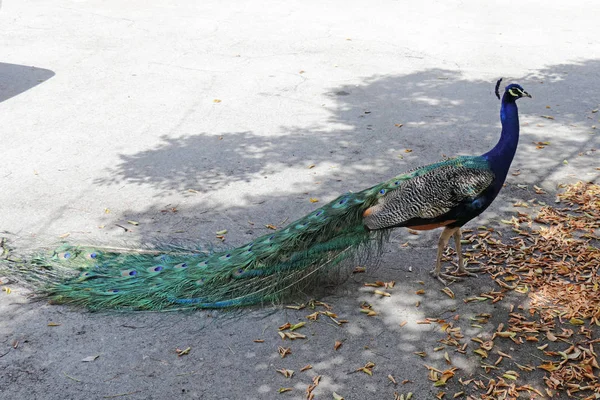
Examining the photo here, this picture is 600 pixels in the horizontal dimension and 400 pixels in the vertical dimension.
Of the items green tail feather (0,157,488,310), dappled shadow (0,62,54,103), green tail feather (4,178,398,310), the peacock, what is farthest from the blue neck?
dappled shadow (0,62,54,103)

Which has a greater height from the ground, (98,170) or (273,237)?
(273,237)

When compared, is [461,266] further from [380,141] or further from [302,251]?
[380,141]

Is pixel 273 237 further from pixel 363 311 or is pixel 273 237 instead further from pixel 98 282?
pixel 98 282

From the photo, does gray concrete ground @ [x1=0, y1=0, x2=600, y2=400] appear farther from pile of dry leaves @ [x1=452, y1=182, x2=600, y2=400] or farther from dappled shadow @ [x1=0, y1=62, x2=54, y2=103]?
pile of dry leaves @ [x1=452, y1=182, x2=600, y2=400]

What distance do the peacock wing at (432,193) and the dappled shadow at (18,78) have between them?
6.13 metres

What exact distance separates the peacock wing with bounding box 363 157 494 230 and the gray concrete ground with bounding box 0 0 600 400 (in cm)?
62

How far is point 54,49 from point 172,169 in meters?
5.08

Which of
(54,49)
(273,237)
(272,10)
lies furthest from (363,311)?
(272,10)

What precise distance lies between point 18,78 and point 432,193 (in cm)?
698

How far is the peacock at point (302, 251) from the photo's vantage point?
164 inches

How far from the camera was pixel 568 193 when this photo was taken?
5.70m

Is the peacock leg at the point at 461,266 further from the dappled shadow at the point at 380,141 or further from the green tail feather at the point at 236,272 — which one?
the dappled shadow at the point at 380,141

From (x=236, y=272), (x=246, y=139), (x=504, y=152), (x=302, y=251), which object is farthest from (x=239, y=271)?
(x=246, y=139)

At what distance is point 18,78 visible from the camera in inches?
352
